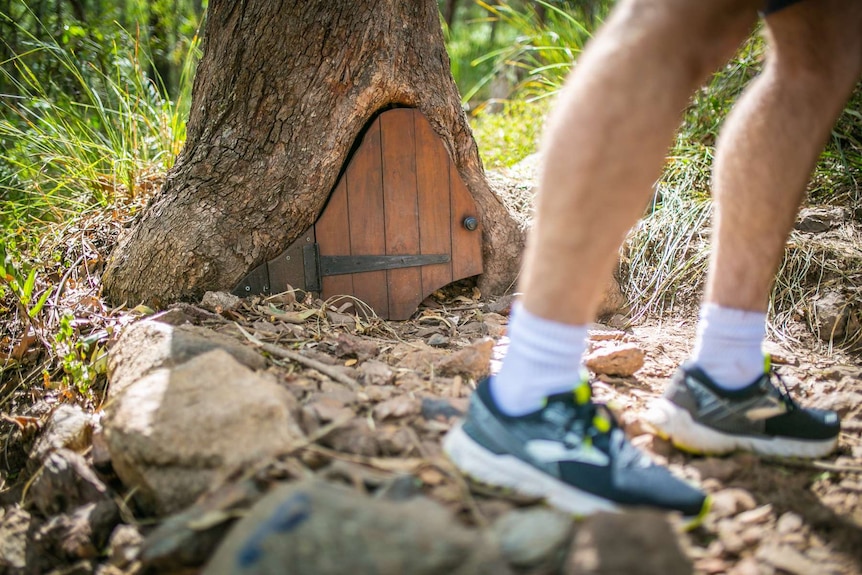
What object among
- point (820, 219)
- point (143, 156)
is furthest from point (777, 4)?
point (143, 156)

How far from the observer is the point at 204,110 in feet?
7.95

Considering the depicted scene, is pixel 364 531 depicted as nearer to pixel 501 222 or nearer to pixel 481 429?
pixel 481 429

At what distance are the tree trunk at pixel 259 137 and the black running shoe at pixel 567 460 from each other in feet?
4.63

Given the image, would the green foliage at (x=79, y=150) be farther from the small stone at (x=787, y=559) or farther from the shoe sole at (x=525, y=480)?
the small stone at (x=787, y=559)

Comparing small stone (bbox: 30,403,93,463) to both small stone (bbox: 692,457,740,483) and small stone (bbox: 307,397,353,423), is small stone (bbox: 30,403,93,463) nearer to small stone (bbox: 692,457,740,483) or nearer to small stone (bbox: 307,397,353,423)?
small stone (bbox: 307,397,353,423)

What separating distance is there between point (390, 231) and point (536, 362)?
1.49 meters

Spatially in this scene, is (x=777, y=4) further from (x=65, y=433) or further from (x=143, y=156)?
(x=143, y=156)

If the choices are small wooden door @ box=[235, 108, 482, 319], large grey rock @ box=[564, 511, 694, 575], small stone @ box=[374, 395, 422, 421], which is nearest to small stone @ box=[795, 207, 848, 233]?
small wooden door @ box=[235, 108, 482, 319]

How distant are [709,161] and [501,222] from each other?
1.30m

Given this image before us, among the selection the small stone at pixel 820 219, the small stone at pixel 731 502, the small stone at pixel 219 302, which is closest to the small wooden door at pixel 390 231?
the small stone at pixel 219 302

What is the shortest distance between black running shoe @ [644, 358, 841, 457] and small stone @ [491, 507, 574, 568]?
0.47 metres

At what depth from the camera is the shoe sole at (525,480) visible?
1.16 meters

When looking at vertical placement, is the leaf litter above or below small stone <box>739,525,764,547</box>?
above

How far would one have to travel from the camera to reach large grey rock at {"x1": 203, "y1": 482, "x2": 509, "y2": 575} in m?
0.92
